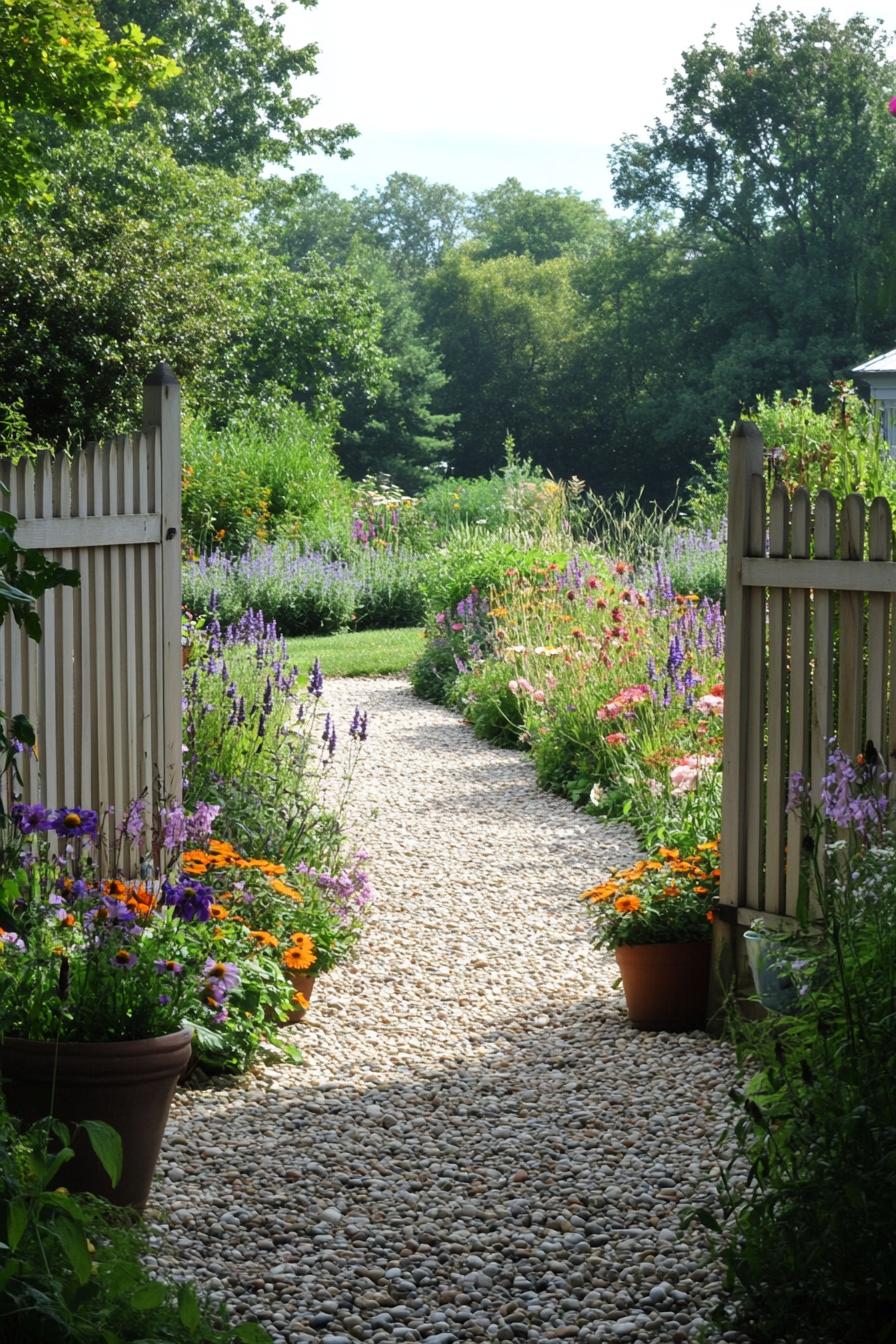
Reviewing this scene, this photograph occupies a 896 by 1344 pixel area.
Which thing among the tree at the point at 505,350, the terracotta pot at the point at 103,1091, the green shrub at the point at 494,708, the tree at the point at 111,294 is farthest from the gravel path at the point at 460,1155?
the tree at the point at 505,350

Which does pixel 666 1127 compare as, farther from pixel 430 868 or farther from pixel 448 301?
pixel 448 301

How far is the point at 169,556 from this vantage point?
15.2 ft

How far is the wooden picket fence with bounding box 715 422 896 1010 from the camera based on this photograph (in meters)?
3.88

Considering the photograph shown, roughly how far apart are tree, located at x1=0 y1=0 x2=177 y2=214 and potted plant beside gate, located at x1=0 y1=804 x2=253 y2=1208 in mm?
9957

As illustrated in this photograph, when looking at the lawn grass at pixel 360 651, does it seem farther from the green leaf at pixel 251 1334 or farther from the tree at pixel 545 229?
the tree at pixel 545 229

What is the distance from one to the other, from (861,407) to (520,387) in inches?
1206

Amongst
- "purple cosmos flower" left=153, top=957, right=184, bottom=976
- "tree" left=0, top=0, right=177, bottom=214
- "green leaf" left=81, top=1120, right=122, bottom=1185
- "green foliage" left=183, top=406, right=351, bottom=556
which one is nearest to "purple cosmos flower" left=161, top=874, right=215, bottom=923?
"purple cosmos flower" left=153, top=957, right=184, bottom=976

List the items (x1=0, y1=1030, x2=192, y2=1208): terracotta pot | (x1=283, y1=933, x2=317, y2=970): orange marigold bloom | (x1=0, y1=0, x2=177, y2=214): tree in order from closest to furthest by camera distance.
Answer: (x1=0, y1=1030, x2=192, y2=1208): terracotta pot
(x1=283, y1=933, x2=317, y2=970): orange marigold bloom
(x1=0, y1=0, x2=177, y2=214): tree

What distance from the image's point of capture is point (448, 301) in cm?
4409

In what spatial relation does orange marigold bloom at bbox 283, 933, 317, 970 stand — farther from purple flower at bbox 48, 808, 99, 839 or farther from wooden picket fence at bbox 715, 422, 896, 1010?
wooden picket fence at bbox 715, 422, 896, 1010

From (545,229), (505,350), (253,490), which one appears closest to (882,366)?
(253,490)

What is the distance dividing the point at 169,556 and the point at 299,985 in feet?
4.67

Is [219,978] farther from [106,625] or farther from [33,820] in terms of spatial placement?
[106,625]

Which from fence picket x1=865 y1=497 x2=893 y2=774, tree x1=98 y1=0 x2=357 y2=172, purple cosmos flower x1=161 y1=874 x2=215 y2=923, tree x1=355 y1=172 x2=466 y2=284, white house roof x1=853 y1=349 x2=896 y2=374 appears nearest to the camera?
purple cosmos flower x1=161 y1=874 x2=215 y2=923
